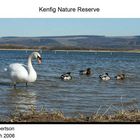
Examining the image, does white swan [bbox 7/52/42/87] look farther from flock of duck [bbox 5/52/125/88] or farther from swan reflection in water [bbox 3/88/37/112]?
swan reflection in water [bbox 3/88/37/112]

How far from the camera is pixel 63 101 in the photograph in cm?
1186

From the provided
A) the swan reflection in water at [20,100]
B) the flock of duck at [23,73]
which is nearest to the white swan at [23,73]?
the flock of duck at [23,73]

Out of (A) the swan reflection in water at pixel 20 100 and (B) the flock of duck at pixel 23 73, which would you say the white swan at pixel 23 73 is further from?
(A) the swan reflection in water at pixel 20 100

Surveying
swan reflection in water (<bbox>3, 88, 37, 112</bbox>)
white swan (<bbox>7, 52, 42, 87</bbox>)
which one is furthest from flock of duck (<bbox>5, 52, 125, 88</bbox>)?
swan reflection in water (<bbox>3, 88, 37, 112</bbox>)

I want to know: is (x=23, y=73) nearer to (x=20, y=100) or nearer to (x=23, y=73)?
(x=23, y=73)

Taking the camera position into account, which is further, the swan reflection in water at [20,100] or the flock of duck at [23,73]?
the flock of duck at [23,73]

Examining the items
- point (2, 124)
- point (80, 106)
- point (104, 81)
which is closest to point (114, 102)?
point (80, 106)

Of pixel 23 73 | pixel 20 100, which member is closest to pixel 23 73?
pixel 23 73

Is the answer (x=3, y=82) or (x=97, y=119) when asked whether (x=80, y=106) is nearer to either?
(x=97, y=119)

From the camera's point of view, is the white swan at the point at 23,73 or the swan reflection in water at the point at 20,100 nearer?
the swan reflection in water at the point at 20,100

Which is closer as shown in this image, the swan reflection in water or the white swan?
the swan reflection in water

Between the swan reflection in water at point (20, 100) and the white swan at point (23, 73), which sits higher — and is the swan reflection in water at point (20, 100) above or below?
below

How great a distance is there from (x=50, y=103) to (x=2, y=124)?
512 centimetres
